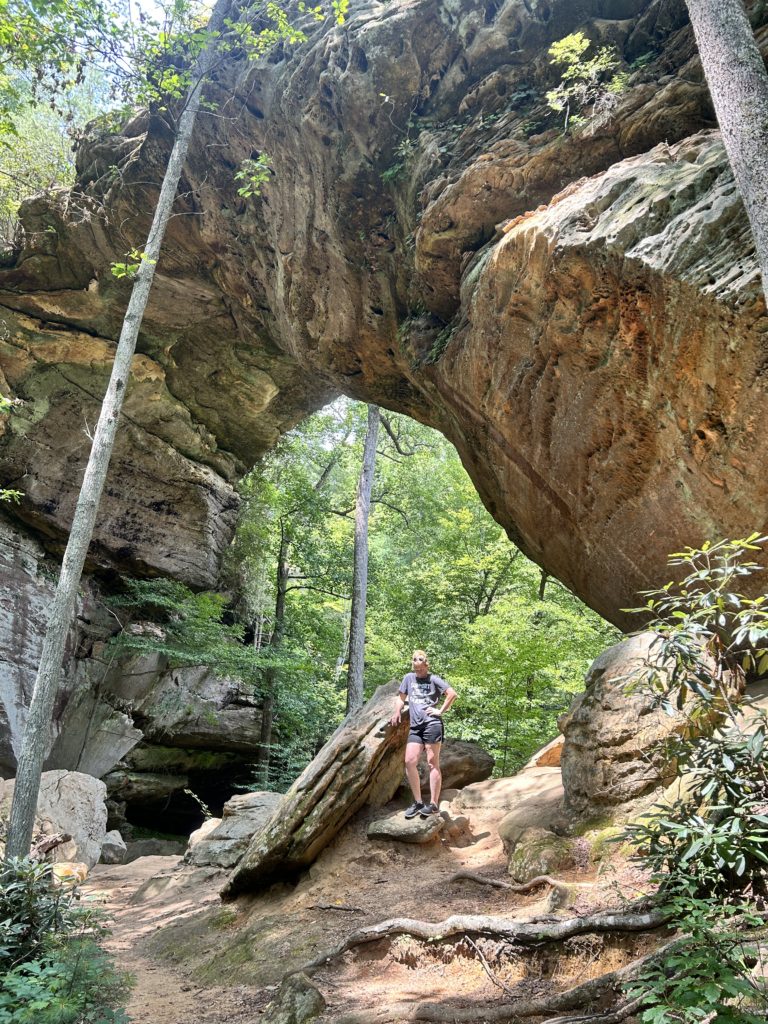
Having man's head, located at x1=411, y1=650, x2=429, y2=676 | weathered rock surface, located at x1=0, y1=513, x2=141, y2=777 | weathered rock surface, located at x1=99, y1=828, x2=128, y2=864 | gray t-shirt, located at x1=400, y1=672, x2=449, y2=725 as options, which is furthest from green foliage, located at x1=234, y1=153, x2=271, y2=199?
weathered rock surface, located at x1=99, y1=828, x2=128, y2=864

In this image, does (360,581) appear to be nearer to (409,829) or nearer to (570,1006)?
(409,829)

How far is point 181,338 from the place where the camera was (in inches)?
561

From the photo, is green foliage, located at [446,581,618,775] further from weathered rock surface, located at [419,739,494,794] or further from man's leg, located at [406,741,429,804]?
man's leg, located at [406,741,429,804]

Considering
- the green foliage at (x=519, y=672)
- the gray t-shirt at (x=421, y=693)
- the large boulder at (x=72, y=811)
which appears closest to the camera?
the gray t-shirt at (x=421, y=693)

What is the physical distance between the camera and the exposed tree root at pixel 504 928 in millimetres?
3435

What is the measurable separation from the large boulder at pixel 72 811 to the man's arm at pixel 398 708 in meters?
4.96

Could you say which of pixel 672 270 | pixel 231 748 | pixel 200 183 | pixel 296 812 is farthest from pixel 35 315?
pixel 672 270

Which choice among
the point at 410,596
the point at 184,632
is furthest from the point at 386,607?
the point at 184,632

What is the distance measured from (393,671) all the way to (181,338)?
29.5 feet

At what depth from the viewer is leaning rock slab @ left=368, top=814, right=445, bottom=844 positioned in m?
6.77

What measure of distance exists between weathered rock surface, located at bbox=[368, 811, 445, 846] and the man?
0.34 ft

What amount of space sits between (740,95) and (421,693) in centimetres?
601

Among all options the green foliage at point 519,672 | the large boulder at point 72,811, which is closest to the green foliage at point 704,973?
the green foliage at point 519,672

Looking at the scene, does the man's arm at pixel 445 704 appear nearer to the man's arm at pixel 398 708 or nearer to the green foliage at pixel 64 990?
the man's arm at pixel 398 708
